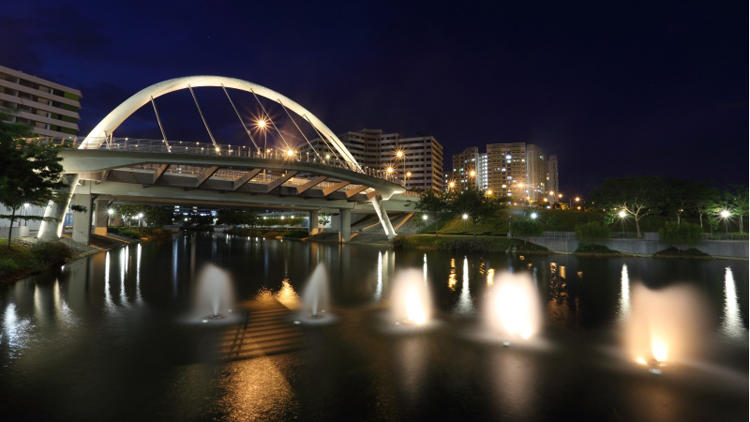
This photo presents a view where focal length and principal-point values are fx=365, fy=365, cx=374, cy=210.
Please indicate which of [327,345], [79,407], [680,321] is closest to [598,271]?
[680,321]

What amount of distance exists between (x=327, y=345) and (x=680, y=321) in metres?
10.9

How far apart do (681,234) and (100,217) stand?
69220 millimetres

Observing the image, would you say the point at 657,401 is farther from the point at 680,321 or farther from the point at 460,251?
the point at 460,251

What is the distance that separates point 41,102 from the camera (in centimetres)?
8025

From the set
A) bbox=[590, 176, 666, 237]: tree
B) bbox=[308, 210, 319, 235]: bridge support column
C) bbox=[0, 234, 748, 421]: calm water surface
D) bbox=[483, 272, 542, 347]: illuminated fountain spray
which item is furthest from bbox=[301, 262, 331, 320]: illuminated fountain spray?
bbox=[308, 210, 319, 235]: bridge support column

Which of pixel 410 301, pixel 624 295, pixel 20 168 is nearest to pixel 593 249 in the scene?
pixel 624 295

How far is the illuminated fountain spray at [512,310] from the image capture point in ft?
33.8

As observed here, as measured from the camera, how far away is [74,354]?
816cm

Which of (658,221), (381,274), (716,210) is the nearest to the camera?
(381,274)

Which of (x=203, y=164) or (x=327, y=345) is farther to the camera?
(x=203, y=164)

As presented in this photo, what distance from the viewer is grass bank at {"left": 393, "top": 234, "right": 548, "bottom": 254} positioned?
40150 millimetres

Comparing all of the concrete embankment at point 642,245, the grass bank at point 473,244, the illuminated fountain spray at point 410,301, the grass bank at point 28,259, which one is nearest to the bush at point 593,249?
the concrete embankment at point 642,245

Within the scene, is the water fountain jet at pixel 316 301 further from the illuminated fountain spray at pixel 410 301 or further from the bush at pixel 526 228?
the bush at pixel 526 228

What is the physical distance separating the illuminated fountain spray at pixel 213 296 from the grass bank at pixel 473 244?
1139 inches
